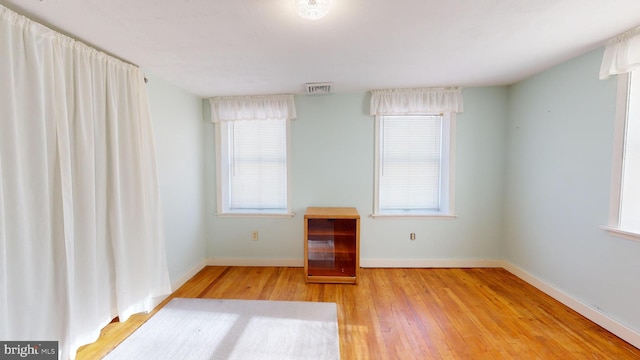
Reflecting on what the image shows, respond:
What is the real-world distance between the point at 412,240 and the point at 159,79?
11.0 ft

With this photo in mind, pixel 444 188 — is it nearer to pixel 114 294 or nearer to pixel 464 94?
pixel 464 94

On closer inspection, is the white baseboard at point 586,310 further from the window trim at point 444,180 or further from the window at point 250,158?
the window at point 250,158

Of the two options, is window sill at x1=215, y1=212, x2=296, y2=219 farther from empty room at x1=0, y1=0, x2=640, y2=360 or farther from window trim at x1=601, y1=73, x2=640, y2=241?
window trim at x1=601, y1=73, x2=640, y2=241

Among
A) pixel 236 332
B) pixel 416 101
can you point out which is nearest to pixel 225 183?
pixel 236 332

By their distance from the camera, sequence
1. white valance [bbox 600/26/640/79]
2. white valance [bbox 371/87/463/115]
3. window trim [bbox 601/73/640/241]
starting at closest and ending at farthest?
white valance [bbox 600/26/640/79], window trim [bbox 601/73/640/241], white valance [bbox 371/87/463/115]

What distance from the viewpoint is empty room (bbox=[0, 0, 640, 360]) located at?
1.38 m

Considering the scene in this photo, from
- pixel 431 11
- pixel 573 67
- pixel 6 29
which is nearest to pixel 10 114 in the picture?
pixel 6 29

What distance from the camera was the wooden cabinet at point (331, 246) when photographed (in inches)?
102

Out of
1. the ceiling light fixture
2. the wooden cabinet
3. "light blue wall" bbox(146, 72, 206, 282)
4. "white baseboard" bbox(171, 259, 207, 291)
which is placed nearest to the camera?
the ceiling light fixture

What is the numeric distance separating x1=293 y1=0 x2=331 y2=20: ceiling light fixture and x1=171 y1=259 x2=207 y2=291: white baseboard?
2.75 metres

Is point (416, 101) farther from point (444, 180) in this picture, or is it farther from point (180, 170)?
point (180, 170)

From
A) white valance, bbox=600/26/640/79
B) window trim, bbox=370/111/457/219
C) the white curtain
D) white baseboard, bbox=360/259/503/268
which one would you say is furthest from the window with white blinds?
white valance, bbox=600/26/640/79

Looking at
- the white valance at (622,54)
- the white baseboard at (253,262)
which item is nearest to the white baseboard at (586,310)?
the white valance at (622,54)

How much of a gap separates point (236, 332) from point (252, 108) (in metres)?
2.38
